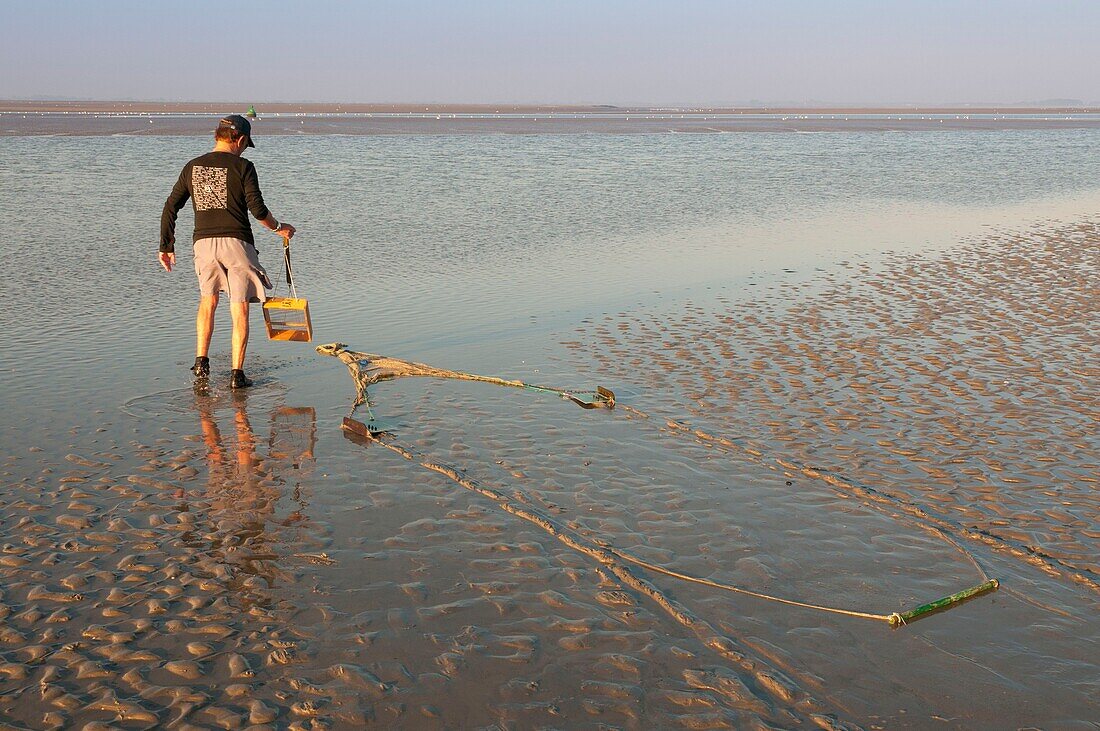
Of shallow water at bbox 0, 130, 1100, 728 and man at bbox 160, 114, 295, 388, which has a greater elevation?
man at bbox 160, 114, 295, 388

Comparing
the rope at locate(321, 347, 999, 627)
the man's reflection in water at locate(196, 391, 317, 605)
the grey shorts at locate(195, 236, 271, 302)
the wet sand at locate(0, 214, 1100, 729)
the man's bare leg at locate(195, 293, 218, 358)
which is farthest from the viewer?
the man's bare leg at locate(195, 293, 218, 358)

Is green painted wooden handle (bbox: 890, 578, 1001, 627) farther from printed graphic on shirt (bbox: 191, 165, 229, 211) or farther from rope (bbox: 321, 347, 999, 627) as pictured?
printed graphic on shirt (bbox: 191, 165, 229, 211)

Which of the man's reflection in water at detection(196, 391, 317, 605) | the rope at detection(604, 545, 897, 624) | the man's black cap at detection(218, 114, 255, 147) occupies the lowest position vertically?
the rope at detection(604, 545, 897, 624)

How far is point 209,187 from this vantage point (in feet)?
24.5

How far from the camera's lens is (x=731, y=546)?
5.00 metres

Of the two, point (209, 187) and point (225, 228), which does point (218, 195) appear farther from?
point (225, 228)

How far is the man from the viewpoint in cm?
744

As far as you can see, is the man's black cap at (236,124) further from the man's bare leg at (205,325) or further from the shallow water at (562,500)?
the shallow water at (562,500)

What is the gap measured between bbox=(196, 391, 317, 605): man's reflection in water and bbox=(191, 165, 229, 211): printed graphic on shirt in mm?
1469

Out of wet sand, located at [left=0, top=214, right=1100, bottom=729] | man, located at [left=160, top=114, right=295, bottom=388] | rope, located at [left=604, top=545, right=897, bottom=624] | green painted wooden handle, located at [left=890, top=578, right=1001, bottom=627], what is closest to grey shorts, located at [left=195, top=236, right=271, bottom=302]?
man, located at [left=160, top=114, right=295, bottom=388]

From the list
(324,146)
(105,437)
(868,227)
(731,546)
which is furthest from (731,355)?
(324,146)

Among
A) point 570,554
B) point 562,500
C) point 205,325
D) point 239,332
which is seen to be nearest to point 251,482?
point 562,500

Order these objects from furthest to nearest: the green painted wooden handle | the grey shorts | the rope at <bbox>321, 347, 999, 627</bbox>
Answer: the grey shorts → the rope at <bbox>321, 347, 999, 627</bbox> → the green painted wooden handle

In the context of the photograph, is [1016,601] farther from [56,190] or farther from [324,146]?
[324,146]
